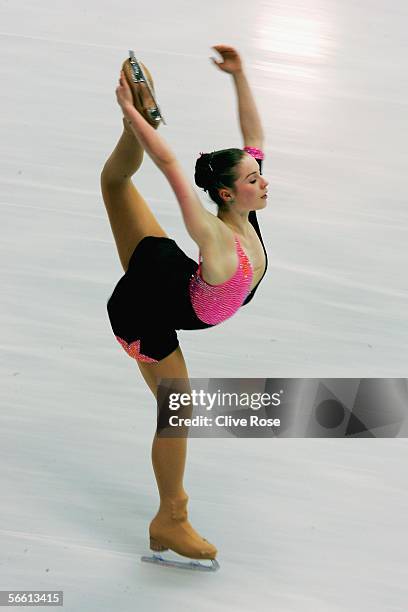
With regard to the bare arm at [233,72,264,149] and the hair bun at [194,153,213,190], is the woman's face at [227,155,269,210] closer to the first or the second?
the hair bun at [194,153,213,190]

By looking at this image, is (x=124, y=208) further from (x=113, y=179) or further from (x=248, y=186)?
(x=248, y=186)

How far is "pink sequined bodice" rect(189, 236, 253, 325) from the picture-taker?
2.88 metres

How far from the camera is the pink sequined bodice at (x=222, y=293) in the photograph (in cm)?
288

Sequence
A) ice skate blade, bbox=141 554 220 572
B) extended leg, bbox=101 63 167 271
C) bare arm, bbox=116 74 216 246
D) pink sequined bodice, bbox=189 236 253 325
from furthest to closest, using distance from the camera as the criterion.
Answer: ice skate blade, bbox=141 554 220 572 < extended leg, bbox=101 63 167 271 < pink sequined bodice, bbox=189 236 253 325 < bare arm, bbox=116 74 216 246

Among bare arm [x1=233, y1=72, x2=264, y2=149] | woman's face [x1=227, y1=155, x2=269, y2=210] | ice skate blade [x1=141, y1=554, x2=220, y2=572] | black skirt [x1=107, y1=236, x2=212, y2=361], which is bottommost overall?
ice skate blade [x1=141, y1=554, x2=220, y2=572]

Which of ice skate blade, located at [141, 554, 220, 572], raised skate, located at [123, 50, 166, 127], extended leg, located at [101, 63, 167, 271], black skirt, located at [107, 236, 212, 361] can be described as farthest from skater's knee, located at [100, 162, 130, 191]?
ice skate blade, located at [141, 554, 220, 572]

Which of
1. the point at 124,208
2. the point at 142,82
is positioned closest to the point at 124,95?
the point at 142,82

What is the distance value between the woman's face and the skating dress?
9cm

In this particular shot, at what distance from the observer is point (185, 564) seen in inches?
127

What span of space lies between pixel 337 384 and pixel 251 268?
1059mm

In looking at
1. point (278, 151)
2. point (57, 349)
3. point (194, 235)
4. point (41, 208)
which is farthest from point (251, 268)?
point (278, 151)

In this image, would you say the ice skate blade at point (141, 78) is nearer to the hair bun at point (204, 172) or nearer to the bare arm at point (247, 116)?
the hair bun at point (204, 172)

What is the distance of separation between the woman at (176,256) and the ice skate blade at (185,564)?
4 centimetres

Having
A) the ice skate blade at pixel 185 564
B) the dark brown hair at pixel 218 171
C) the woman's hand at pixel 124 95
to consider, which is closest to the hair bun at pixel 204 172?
the dark brown hair at pixel 218 171
